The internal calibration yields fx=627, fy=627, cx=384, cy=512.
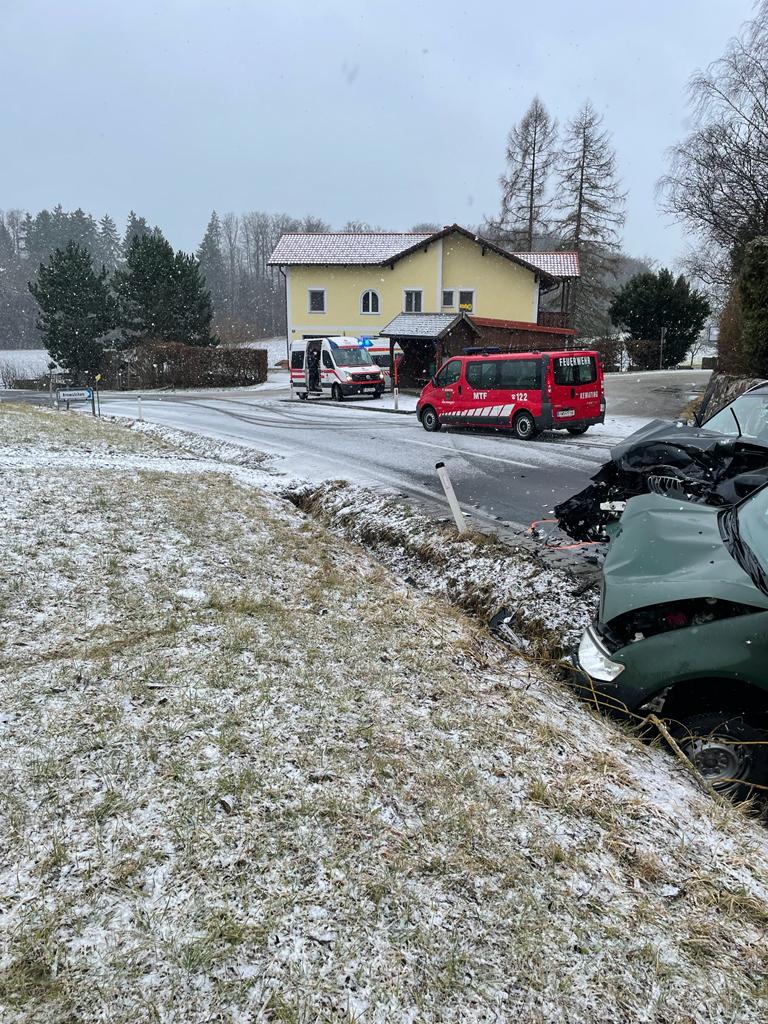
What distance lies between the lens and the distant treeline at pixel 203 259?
87.1 m

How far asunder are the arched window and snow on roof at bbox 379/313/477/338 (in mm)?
10327

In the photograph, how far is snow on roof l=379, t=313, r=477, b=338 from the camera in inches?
1084

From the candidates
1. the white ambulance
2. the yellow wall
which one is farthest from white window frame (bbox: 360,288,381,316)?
the white ambulance

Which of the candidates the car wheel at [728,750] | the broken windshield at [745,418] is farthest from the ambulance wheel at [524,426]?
the car wheel at [728,750]

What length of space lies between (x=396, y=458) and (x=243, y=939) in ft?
39.6

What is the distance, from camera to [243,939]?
2305mm

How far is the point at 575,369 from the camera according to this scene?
16.1m

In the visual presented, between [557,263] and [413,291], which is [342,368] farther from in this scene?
[557,263]

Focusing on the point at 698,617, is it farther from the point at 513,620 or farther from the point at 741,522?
the point at 513,620

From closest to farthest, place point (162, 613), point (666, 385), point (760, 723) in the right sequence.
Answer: point (760, 723)
point (162, 613)
point (666, 385)

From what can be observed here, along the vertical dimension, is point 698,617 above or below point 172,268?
below

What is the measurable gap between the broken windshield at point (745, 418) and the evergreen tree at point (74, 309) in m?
45.5

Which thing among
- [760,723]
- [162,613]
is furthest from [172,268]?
[760,723]

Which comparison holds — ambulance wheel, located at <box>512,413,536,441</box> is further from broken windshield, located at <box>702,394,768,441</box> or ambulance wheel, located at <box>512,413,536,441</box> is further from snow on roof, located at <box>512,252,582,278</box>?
snow on roof, located at <box>512,252,582,278</box>
